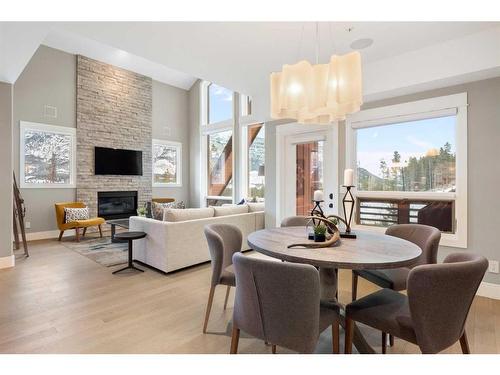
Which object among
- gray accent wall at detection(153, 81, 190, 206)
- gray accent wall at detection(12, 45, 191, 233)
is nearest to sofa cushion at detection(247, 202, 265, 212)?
gray accent wall at detection(153, 81, 190, 206)

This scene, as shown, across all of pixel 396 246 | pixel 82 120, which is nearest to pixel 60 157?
pixel 82 120

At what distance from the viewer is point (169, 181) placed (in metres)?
8.06

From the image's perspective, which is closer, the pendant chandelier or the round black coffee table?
the pendant chandelier

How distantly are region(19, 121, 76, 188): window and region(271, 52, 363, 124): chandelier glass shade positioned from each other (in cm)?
571

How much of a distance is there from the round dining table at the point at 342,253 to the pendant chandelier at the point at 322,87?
0.98m

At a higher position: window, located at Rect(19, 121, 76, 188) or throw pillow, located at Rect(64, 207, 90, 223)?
window, located at Rect(19, 121, 76, 188)

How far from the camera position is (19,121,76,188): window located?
553cm

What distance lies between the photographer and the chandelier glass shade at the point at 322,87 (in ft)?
6.24

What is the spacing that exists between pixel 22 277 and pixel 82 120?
3.98 meters

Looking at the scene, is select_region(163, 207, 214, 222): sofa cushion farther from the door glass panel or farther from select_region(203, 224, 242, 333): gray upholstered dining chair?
the door glass panel

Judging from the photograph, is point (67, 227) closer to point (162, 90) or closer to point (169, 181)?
point (169, 181)

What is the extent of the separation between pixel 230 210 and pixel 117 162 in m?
3.95

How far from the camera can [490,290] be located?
2.85m

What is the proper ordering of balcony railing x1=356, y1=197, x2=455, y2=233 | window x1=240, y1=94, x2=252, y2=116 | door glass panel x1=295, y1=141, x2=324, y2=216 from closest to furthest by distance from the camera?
balcony railing x1=356, y1=197, x2=455, y2=233 → door glass panel x1=295, y1=141, x2=324, y2=216 → window x1=240, y1=94, x2=252, y2=116
